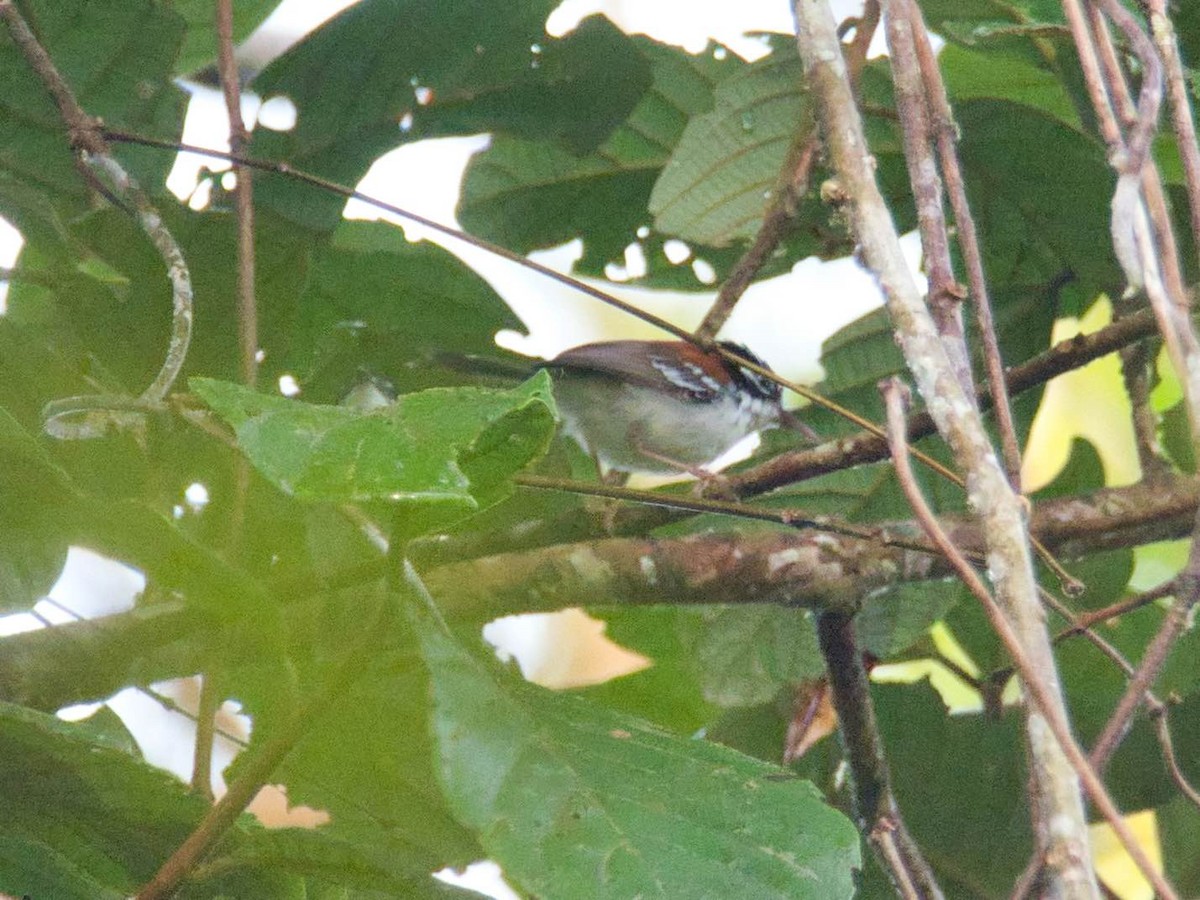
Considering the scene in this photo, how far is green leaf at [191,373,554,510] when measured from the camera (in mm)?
1127

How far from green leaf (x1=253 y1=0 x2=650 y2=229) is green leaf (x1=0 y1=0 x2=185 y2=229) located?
0.61 ft

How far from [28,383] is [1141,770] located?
1870 mm

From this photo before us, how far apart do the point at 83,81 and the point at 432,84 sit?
592 millimetres

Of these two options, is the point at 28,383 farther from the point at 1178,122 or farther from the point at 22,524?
the point at 1178,122

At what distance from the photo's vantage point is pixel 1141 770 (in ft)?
7.98

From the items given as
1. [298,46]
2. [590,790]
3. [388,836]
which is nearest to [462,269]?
[298,46]

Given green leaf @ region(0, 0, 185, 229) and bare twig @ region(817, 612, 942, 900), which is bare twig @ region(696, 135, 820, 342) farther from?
green leaf @ region(0, 0, 185, 229)

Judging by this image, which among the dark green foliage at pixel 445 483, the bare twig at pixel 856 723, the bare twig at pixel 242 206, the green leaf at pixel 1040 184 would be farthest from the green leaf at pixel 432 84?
the bare twig at pixel 856 723

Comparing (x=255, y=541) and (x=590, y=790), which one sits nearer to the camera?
(x=590, y=790)

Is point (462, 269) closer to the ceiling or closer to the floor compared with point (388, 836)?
closer to the ceiling

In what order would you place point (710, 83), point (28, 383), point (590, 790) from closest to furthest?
point (590, 790) < point (28, 383) < point (710, 83)

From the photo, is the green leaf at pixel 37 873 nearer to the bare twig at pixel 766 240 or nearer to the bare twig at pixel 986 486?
the bare twig at pixel 986 486

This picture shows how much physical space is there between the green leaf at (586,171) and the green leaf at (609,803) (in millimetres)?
1578

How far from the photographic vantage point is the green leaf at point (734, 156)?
255 centimetres
